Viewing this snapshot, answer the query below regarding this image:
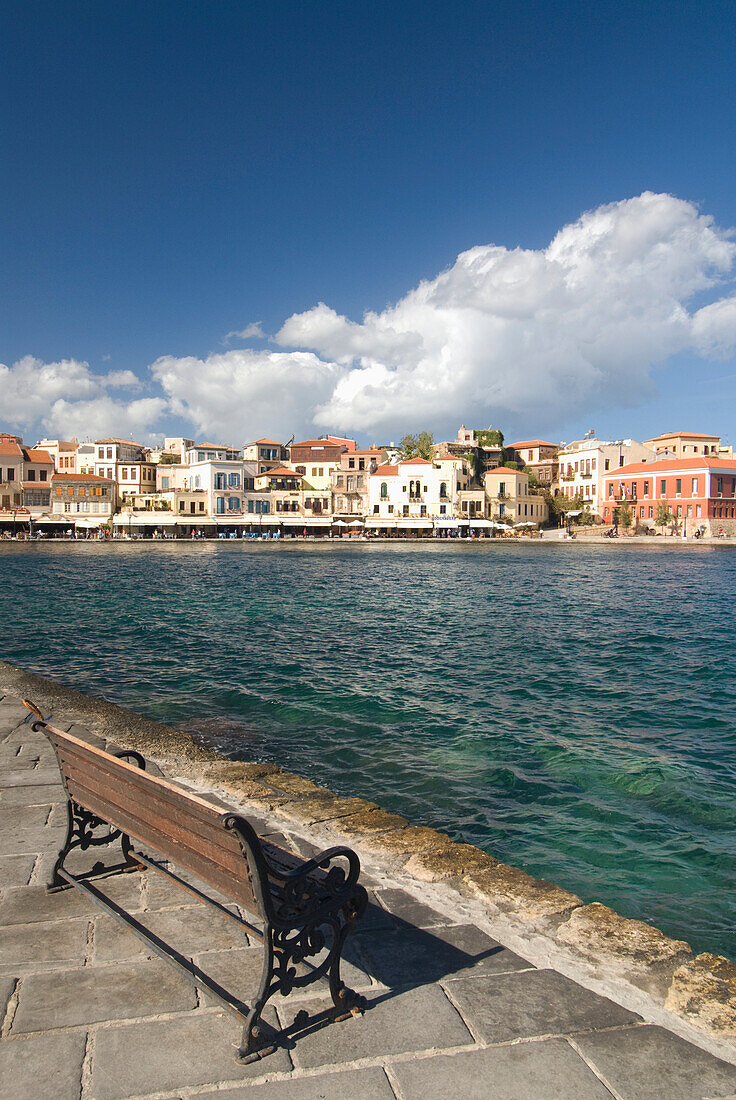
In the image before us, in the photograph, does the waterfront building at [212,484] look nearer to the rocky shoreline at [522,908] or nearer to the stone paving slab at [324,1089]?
the rocky shoreline at [522,908]

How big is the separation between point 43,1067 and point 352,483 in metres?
81.8

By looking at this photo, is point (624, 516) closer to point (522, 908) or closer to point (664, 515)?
point (664, 515)

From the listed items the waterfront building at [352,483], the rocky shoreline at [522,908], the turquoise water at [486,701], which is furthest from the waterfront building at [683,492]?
the rocky shoreline at [522,908]

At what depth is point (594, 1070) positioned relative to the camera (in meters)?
2.51

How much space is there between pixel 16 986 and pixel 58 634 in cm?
1621

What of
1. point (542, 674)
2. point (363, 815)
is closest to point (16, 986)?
point (363, 815)

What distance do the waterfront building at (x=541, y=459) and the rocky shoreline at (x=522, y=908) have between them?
8816 centimetres

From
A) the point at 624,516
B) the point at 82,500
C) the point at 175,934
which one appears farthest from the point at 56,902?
the point at 624,516

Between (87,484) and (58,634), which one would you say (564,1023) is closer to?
(58,634)

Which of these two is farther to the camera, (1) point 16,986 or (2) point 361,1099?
(1) point 16,986

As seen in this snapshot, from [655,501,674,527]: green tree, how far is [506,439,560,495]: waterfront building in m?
15.9

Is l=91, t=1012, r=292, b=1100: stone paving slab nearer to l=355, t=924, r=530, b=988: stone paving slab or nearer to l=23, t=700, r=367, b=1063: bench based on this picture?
l=23, t=700, r=367, b=1063: bench

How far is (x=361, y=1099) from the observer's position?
2344 mm

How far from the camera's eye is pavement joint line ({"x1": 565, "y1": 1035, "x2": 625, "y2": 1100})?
7.85ft
